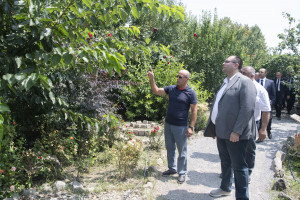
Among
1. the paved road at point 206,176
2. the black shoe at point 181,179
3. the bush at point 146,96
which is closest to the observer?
the paved road at point 206,176

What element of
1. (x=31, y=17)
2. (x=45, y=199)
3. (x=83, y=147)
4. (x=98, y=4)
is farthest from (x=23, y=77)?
(x=83, y=147)

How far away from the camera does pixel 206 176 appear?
16.1 ft

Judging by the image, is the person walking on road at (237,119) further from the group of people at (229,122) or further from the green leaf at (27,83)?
the green leaf at (27,83)

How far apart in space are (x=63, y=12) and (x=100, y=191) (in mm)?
2742

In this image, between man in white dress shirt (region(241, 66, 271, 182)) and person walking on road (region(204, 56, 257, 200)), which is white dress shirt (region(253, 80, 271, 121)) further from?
person walking on road (region(204, 56, 257, 200))

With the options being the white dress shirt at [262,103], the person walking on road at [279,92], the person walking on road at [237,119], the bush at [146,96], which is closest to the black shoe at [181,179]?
the person walking on road at [237,119]

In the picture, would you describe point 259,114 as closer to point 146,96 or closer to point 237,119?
point 237,119

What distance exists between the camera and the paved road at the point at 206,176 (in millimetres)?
4125

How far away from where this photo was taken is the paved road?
13.5ft

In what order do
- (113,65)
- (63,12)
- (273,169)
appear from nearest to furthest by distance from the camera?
(113,65)
(63,12)
(273,169)

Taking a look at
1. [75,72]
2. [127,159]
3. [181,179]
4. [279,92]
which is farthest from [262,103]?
[279,92]

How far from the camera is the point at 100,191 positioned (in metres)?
4.01

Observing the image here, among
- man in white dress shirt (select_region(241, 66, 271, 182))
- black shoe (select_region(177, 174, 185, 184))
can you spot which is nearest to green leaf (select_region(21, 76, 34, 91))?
black shoe (select_region(177, 174, 185, 184))

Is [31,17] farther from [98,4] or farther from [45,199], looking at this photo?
[45,199]
